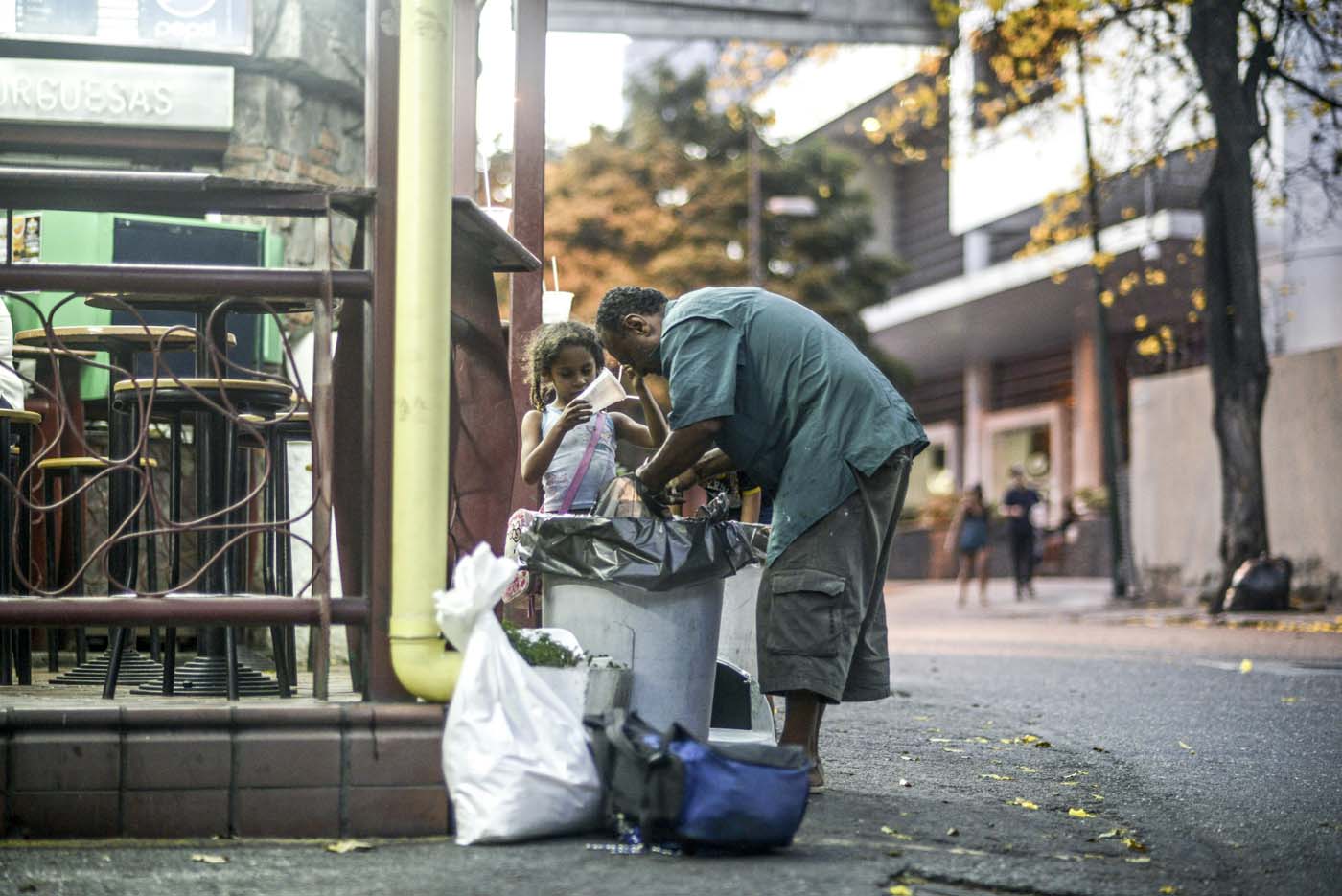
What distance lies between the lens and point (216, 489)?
6.22 meters

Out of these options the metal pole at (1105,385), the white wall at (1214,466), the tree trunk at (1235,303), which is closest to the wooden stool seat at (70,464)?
the tree trunk at (1235,303)

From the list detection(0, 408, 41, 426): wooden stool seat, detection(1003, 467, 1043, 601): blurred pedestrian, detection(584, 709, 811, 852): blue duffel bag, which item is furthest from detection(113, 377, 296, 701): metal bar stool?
detection(1003, 467, 1043, 601): blurred pedestrian

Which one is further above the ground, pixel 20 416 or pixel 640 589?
pixel 20 416

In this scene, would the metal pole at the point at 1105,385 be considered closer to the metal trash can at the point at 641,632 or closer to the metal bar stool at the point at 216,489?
the metal bar stool at the point at 216,489

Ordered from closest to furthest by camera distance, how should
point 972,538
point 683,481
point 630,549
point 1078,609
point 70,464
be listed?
point 630,549 → point 683,481 → point 70,464 → point 1078,609 → point 972,538

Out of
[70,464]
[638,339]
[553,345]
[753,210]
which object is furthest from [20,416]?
[753,210]

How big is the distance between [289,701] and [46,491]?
12.1 feet

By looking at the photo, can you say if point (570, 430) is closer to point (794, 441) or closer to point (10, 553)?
point (794, 441)

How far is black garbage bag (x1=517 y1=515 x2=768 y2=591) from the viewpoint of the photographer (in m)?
5.06

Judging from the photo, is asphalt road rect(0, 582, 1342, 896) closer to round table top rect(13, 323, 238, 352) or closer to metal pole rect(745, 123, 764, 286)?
round table top rect(13, 323, 238, 352)

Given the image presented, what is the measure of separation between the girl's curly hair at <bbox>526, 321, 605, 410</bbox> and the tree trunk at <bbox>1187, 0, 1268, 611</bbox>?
13585 millimetres

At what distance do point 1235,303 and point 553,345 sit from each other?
13.9 meters

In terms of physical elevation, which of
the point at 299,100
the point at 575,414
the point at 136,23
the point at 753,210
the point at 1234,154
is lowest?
the point at 575,414

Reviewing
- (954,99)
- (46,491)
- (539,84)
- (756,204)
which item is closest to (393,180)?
(539,84)
